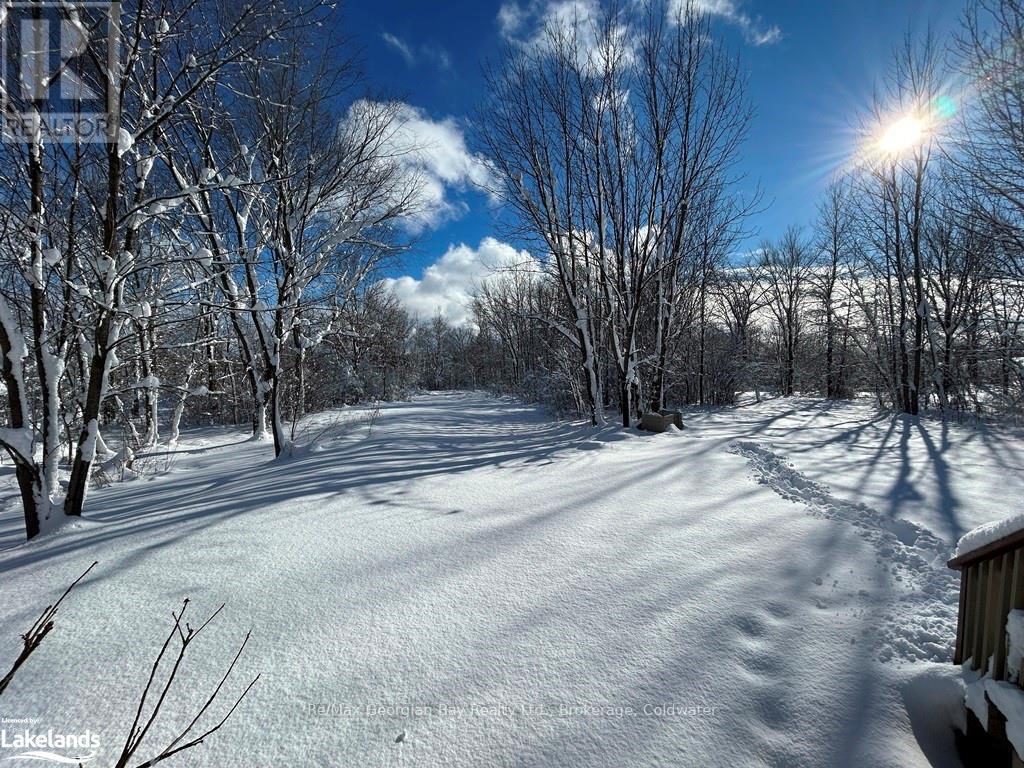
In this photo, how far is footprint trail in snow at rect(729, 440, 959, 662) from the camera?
74.6 inches

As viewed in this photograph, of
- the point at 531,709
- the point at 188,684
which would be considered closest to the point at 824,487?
the point at 531,709

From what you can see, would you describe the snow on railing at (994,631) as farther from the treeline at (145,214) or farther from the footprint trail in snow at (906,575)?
the treeline at (145,214)

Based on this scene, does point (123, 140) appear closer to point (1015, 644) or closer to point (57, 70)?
point (57, 70)

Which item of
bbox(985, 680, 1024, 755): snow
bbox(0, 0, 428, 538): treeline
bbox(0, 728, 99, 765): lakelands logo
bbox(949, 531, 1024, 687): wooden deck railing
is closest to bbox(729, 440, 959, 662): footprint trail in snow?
bbox(949, 531, 1024, 687): wooden deck railing

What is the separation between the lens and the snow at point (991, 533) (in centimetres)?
145

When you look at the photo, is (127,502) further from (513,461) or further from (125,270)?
(513,461)

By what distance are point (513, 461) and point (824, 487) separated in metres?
3.49

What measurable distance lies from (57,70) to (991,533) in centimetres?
675

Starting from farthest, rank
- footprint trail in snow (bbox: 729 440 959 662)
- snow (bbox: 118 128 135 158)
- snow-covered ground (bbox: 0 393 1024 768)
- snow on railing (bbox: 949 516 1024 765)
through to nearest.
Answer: snow (bbox: 118 128 135 158) < footprint trail in snow (bbox: 729 440 959 662) < snow-covered ground (bbox: 0 393 1024 768) < snow on railing (bbox: 949 516 1024 765)

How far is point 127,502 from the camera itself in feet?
14.6

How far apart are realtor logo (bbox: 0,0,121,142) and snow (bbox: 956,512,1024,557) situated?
6.07 meters

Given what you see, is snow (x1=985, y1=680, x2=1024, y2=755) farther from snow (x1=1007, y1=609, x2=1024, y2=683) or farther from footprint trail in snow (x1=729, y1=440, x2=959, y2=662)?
footprint trail in snow (x1=729, y1=440, x2=959, y2=662)

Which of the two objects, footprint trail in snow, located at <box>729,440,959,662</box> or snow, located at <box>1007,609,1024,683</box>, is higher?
snow, located at <box>1007,609,1024,683</box>

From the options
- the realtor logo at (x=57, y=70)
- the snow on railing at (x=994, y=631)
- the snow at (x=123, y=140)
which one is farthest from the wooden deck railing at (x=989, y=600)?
the realtor logo at (x=57, y=70)
